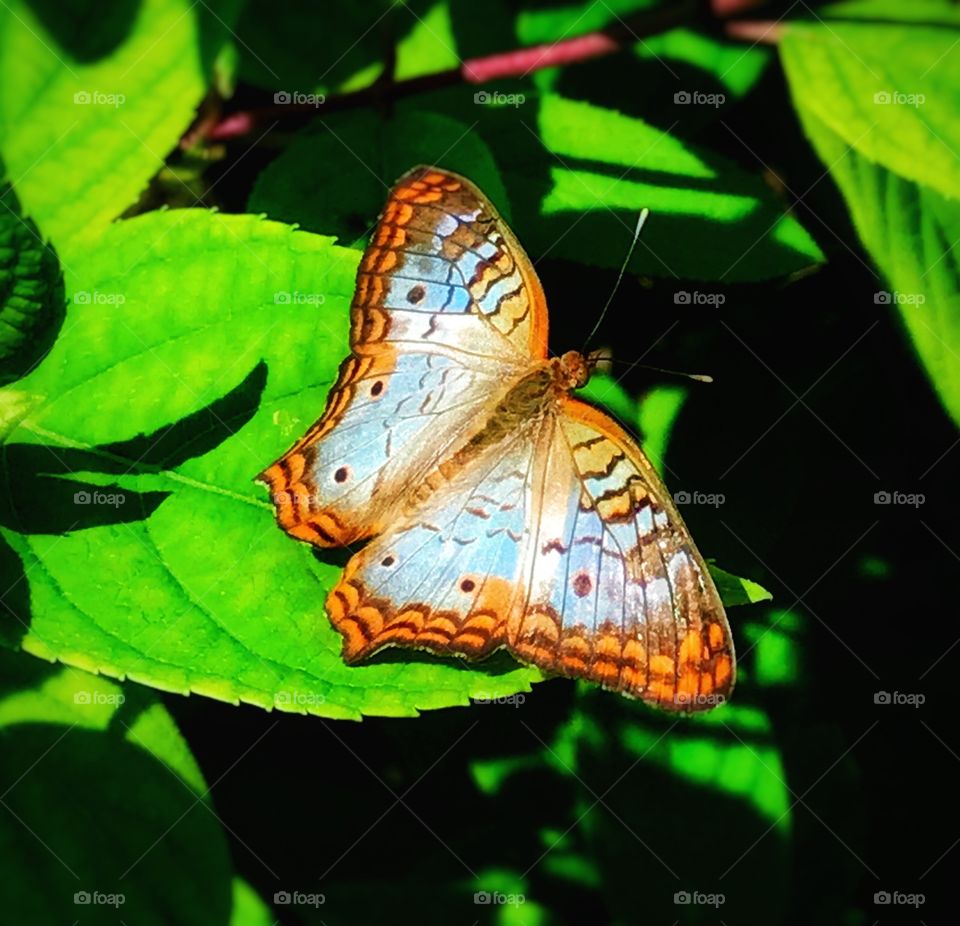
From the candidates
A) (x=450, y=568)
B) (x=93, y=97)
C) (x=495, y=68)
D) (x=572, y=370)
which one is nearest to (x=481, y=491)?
(x=450, y=568)

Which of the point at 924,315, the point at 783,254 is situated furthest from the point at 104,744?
the point at 924,315

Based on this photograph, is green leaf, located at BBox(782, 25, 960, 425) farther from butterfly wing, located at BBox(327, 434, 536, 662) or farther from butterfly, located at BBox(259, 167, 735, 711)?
butterfly wing, located at BBox(327, 434, 536, 662)

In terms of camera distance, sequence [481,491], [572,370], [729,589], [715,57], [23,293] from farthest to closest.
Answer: [715,57] → [572,370] → [481,491] → [729,589] → [23,293]

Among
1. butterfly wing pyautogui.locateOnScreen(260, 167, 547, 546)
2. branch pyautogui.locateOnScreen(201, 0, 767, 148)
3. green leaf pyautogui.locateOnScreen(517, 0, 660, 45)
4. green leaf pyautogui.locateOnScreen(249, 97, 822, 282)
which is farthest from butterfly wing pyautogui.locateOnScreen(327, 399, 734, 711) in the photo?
green leaf pyautogui.locateOnScreen(517, 0, 660, 45)

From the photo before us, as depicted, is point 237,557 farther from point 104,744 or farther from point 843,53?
point 843,53

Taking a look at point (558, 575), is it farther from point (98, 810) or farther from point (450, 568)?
point (98, 810)

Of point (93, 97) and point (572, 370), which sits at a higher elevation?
point (93, 97)
